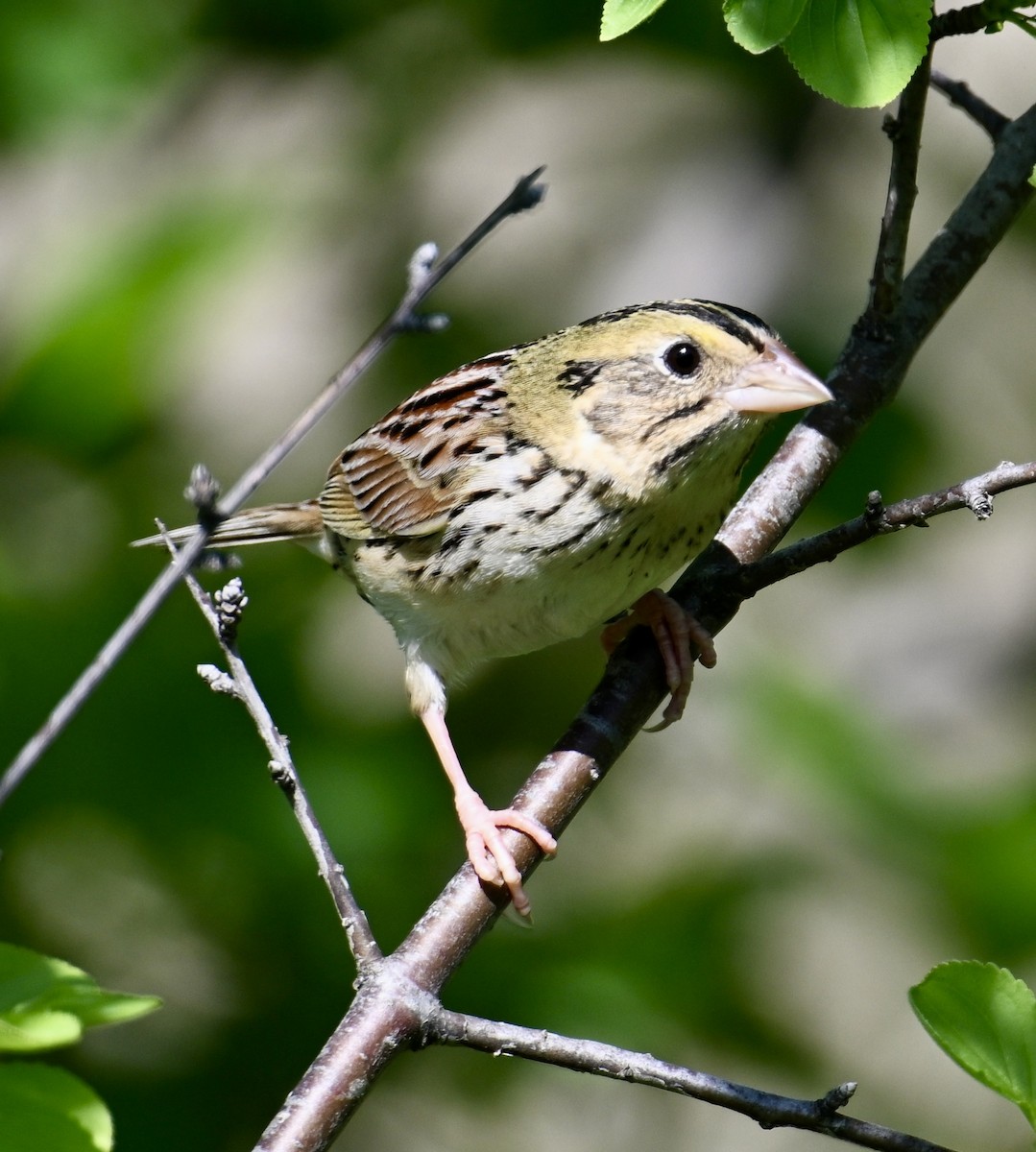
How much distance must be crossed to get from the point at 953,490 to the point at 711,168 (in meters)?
4.49

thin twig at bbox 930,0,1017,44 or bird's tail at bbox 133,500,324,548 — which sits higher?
thin twig at bbox 930,0,1017,44

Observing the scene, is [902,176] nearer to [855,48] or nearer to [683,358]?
[683,358]

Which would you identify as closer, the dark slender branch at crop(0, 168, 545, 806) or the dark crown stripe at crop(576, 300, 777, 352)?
the dark slender branch at crop(0, 168, 545, 806)

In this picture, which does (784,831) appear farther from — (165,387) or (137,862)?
(165,387)

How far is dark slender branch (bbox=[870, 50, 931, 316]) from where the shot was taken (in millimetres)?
2916

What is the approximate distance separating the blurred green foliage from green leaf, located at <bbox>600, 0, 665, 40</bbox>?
90.7 inches

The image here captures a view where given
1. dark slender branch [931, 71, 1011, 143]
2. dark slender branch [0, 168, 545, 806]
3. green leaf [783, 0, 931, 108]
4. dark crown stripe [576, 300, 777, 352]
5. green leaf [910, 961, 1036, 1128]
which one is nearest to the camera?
dark slender branch [0, 168, 545, 806]

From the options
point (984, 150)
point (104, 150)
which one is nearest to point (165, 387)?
point (104, 150)

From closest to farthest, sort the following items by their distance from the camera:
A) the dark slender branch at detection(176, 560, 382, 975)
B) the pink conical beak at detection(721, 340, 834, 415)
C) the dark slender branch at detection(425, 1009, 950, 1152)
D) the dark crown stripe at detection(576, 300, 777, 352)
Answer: the dark slender branch at detection(425, 1009, 950, 1152) → the dark slender branch at detection(176, 560, 382, 975) → the pink conical beak at detection(721, 340, 834, 415) → the dark crown stripe at detection(576, 300, 777, 352)

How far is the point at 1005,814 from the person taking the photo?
3.85m

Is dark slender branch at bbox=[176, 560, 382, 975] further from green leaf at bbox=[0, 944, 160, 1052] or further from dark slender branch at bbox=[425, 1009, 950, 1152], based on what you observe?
green leaf at bbox=[0, 944, 160, 1052]

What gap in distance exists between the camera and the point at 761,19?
200 cm

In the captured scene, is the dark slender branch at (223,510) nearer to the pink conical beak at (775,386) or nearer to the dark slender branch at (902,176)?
the pink conical beak at (775,386)

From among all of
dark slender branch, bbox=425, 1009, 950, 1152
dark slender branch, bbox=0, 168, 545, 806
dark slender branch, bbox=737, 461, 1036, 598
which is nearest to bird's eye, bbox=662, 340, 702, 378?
dark slender branch, bbox=737, 461, 1036, 598
